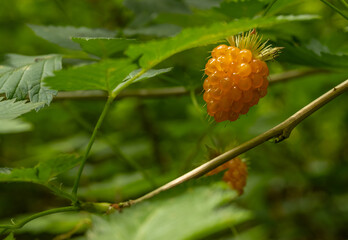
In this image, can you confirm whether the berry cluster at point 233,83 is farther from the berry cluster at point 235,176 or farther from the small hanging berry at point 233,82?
the berry cluster at point 235,176

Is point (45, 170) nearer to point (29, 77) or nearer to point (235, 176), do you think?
point (29, 77)

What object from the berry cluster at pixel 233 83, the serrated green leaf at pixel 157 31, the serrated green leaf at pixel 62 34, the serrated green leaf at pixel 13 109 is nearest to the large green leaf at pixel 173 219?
the berry cluster at pixel 233 83

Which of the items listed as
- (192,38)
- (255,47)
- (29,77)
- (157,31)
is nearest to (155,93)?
(157,31)

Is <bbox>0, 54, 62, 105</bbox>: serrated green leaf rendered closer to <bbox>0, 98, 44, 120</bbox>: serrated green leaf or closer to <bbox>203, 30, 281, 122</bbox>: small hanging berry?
<bbox>0, 98, 44, 120</bbox>: serrated green leaf

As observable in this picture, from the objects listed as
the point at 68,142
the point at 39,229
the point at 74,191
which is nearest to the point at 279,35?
the point at 74,191

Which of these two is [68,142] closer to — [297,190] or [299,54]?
[297,190]

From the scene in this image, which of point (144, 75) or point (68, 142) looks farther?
point (68, 142)
